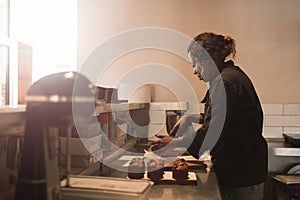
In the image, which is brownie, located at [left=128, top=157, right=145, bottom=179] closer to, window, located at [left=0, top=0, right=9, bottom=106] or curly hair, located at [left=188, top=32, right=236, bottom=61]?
curly hair, located at [left=188, top=32, right=236, bottom=61]

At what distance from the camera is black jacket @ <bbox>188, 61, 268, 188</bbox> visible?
146cm

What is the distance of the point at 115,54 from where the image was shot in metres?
2.78

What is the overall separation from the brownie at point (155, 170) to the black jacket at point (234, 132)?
0.16 m

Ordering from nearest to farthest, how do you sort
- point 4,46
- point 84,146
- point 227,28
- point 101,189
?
point 101,189
point 84,146
point 4,46
point 227,28

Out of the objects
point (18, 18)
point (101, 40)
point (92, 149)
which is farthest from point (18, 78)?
point (92, 149)

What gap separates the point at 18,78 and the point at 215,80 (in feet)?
5.58

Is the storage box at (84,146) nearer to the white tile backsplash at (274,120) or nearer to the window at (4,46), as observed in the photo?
the window at (4,46)

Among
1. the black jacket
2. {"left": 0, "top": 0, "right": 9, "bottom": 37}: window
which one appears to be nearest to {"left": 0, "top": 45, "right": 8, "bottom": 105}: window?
{"left": 0, "top": 0, "right": 9, "bottom": 37}: window

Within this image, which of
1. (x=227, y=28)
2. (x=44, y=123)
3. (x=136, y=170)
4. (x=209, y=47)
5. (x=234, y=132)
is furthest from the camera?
(x=227, y=28)

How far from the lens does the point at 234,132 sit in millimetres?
1494

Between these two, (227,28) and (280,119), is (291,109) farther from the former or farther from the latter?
(227,28)

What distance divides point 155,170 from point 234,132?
399 millimetres

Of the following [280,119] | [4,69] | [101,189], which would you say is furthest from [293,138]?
[4,69]

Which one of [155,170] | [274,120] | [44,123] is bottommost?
[155,170]
